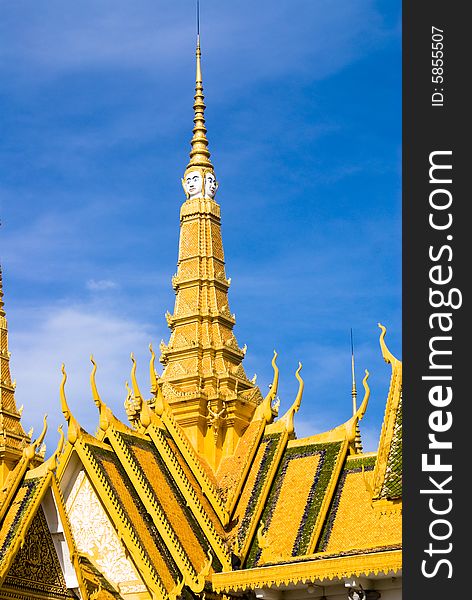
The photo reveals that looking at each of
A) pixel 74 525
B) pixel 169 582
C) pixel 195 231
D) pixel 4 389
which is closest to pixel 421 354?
pixel 169 582

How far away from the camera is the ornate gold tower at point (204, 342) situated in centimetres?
2761

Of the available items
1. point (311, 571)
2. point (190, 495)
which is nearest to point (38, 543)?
point (311, 571)

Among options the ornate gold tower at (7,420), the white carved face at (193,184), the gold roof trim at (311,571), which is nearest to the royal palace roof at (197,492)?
the gold roof trim at (311,571)

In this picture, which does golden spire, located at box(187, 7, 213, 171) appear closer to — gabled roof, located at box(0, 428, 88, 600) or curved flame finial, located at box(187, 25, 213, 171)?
curved flame finial, located at box(187, 25, 213, 171)

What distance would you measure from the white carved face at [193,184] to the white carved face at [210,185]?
15 cm

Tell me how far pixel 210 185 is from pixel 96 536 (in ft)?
31.6

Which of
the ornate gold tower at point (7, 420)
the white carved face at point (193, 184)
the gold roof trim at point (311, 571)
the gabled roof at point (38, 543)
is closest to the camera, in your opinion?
the gabled roof at point (38, 543)

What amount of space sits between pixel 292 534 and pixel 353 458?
1.96 meters

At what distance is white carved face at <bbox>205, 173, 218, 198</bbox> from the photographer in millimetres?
30797

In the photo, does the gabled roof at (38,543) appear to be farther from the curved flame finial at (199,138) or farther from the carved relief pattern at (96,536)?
the curved flame finial at (199,138)

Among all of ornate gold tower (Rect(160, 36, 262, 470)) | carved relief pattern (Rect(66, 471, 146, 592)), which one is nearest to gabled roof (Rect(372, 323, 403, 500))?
carved relief pattern (Rect(66, 471, 146, 592))

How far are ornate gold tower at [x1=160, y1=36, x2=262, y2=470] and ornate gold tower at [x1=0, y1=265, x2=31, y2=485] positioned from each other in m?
8.92

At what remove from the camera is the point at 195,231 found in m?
30.1

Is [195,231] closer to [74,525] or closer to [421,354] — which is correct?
[74,525]
